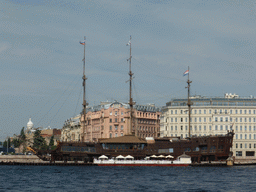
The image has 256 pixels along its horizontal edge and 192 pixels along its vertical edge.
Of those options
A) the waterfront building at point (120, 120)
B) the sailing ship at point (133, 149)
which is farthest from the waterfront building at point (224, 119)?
the sailing ship at point (133, 149)

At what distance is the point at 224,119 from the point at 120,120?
1642 inches

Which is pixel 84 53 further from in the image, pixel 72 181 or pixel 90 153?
pixel 72 181

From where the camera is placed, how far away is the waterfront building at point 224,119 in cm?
16175

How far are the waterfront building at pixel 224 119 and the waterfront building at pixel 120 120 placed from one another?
21.0 meters

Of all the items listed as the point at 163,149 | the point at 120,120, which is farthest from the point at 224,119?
the point at 163,149

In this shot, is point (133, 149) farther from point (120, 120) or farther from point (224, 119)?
point (120, 120)

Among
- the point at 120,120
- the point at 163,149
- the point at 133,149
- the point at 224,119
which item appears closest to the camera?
the point at 163,149

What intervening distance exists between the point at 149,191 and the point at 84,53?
8361 cm

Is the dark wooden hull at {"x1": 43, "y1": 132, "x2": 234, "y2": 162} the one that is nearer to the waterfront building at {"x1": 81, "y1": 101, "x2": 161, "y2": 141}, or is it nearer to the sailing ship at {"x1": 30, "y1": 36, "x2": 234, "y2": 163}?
the sailing ship at {"x1": 30, "y1": 36, "x2": 234, "y2": 163}

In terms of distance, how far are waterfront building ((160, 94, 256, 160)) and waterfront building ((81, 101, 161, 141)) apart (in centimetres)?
2096

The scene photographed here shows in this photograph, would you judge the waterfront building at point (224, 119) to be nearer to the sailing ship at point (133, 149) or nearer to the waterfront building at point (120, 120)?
the waterfront building at point (120, 120)

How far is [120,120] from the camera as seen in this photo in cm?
18300

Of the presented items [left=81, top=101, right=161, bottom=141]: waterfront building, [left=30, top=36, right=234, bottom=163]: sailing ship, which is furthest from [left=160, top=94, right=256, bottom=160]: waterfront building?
[left=30, top=36, right=234, bottom=163]: sailing ship

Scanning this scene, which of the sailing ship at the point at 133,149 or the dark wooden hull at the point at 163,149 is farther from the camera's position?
the sailing ship at the point at 133,149
